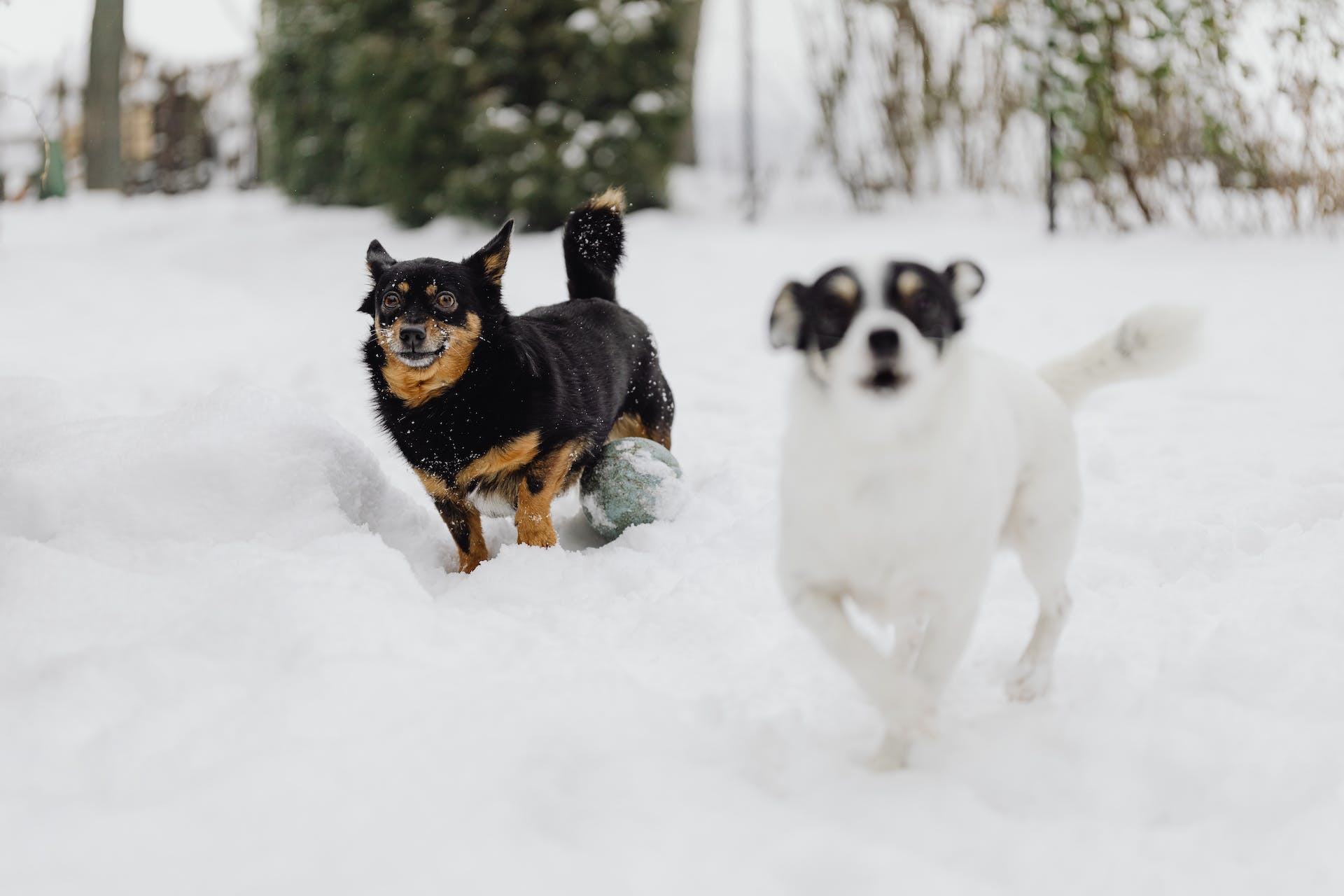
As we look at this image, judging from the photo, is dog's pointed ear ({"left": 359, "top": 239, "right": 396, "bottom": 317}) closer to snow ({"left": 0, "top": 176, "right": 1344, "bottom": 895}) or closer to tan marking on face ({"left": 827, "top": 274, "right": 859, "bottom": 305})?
snow ({"left": 0, "top": 176, "right": 1344, "bottom": 895})

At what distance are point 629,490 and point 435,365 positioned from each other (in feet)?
2.61

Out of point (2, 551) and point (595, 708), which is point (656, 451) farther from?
point (2, 551)

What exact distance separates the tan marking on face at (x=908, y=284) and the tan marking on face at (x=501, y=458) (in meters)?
1.80

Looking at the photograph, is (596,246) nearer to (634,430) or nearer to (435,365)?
(634,430)

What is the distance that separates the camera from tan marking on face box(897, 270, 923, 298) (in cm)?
200

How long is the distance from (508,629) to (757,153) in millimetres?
9505

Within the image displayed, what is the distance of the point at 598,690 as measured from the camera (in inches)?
97.3

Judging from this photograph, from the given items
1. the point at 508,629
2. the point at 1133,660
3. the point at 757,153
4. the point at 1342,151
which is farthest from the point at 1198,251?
the point at 508,629

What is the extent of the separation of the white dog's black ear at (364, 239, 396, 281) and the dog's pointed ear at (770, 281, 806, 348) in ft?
5.90

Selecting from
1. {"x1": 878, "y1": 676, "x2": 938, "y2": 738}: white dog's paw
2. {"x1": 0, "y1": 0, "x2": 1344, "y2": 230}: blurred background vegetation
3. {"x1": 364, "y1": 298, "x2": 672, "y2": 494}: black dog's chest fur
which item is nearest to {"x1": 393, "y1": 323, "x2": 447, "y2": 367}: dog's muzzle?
{"x1": 364, "y1": 298, "x2": 672, "y2": 494}: black dog's chest fur

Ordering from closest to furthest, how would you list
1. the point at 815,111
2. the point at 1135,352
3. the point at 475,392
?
1. the point at 1135,352
2. the point at 475,392
3. the point at 815,111

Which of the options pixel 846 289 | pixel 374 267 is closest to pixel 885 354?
pixel 846 289

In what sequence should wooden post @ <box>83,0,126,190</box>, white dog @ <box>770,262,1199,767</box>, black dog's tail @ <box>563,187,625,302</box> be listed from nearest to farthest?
white dog @ <box>770,262,1199,767</box> < black dog's tail @ <box>563,187,625,302</box> < wooden post @ <box>83,0,126,190</box>

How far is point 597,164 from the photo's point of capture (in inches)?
412
